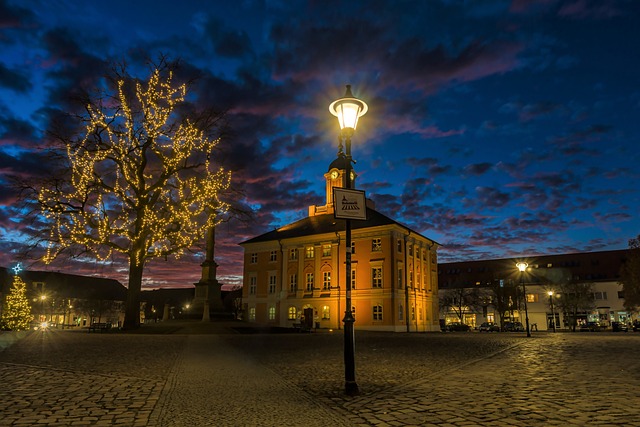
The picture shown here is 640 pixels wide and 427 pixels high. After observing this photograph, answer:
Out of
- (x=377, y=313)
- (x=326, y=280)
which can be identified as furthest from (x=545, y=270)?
(x=326, y=280)

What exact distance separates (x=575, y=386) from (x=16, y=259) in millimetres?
27647

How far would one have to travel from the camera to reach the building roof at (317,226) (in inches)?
2110

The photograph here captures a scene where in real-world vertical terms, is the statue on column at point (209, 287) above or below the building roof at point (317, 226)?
below

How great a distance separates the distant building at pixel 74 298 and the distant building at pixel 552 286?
238 feet

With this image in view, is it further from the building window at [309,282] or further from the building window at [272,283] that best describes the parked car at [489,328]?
the building window at [272,283]

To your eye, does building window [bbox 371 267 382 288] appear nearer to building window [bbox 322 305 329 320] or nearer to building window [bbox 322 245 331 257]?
building window [bbox 322 245 331 257]

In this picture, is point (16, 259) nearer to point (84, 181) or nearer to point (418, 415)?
point (84, 181)

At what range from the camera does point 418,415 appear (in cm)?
681

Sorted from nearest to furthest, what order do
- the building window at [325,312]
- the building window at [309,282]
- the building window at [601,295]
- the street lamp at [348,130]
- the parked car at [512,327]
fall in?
the street lamp at [348,130] → the building window at [325,312] → the building window at [309,282] → the parked car at [512,327] → the building window at [601,295]

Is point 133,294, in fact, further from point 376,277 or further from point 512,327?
point 512,327

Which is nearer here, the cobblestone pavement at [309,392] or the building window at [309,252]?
the cobblestone pavement at [309,392]

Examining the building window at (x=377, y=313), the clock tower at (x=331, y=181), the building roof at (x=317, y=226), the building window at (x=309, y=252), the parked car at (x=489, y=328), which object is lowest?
the parked car at (x=489, y=328)

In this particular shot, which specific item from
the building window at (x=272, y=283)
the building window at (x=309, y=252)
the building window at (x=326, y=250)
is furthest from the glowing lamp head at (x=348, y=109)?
the building window at (x=272, y=283)

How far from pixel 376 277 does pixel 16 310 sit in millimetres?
36082
